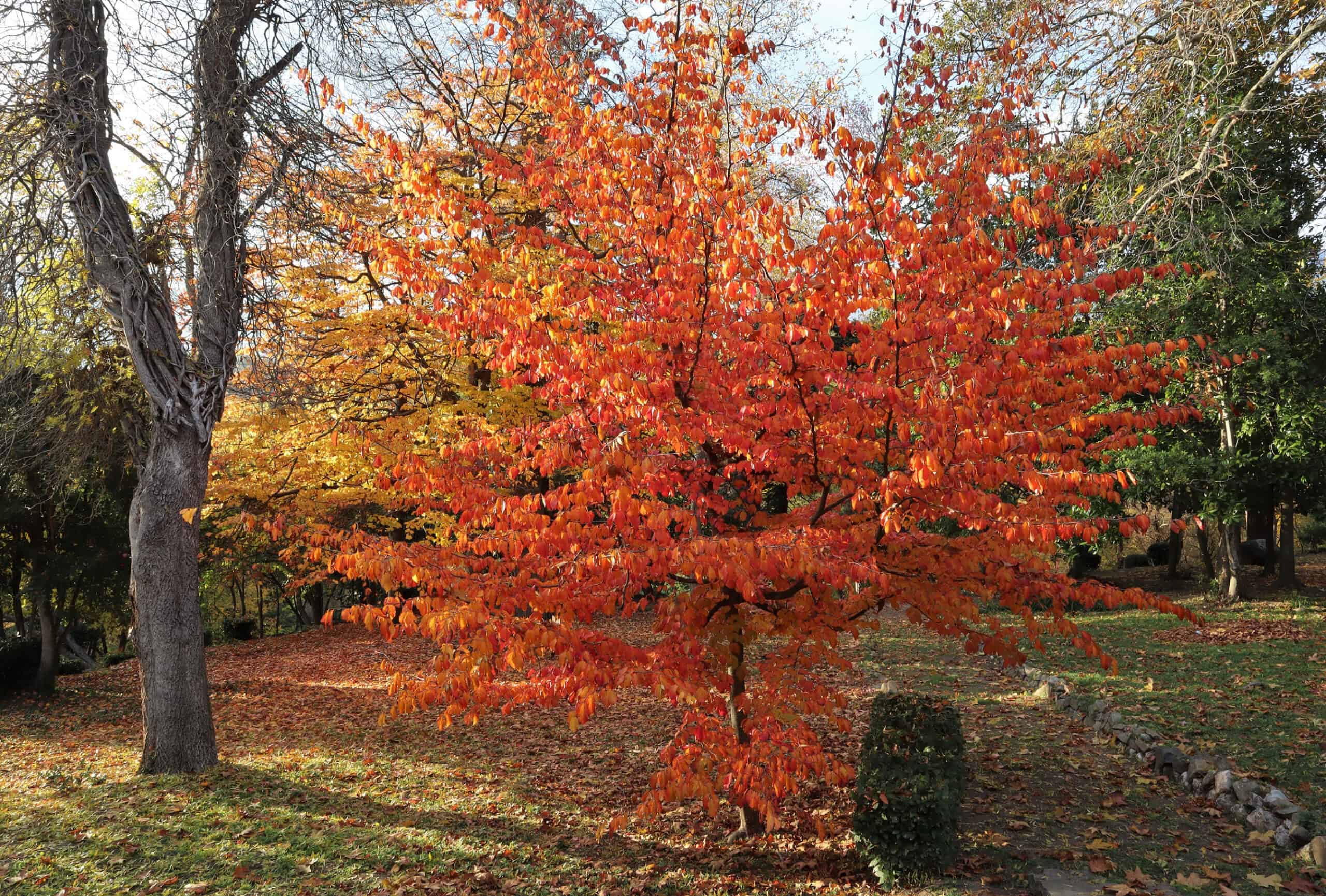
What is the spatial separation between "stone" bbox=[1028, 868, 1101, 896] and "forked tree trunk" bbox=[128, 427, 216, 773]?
25.4ft

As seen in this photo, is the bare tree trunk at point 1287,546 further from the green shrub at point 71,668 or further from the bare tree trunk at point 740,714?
the green shrub at point 71,668

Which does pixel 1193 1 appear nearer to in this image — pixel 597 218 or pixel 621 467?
pixel 597 218

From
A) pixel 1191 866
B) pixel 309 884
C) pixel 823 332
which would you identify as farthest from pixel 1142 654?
pixel 309 884

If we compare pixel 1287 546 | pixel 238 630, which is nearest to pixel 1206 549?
pixel 1287 546

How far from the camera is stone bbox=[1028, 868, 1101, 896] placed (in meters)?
4.96

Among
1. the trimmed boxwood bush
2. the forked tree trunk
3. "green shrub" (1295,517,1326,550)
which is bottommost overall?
the trimmed boxwood bush

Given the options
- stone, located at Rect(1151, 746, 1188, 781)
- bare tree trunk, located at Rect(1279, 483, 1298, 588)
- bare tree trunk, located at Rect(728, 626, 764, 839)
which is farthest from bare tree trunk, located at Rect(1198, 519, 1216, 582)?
bare tree trunk, located at Rect(728, 626, 764, 839)

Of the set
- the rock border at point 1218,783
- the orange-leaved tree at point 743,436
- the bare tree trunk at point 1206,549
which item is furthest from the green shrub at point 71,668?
the bare tree trunk at point 1206,549

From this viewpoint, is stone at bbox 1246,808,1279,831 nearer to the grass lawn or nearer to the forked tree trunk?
the grass lawn

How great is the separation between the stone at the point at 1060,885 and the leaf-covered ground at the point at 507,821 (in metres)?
0.14

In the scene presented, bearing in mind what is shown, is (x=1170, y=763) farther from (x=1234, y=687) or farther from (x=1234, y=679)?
(x=1234, y=679)

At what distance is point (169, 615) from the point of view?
25.9 ft

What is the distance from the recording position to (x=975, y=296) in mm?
4703

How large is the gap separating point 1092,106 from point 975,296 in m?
8.17
